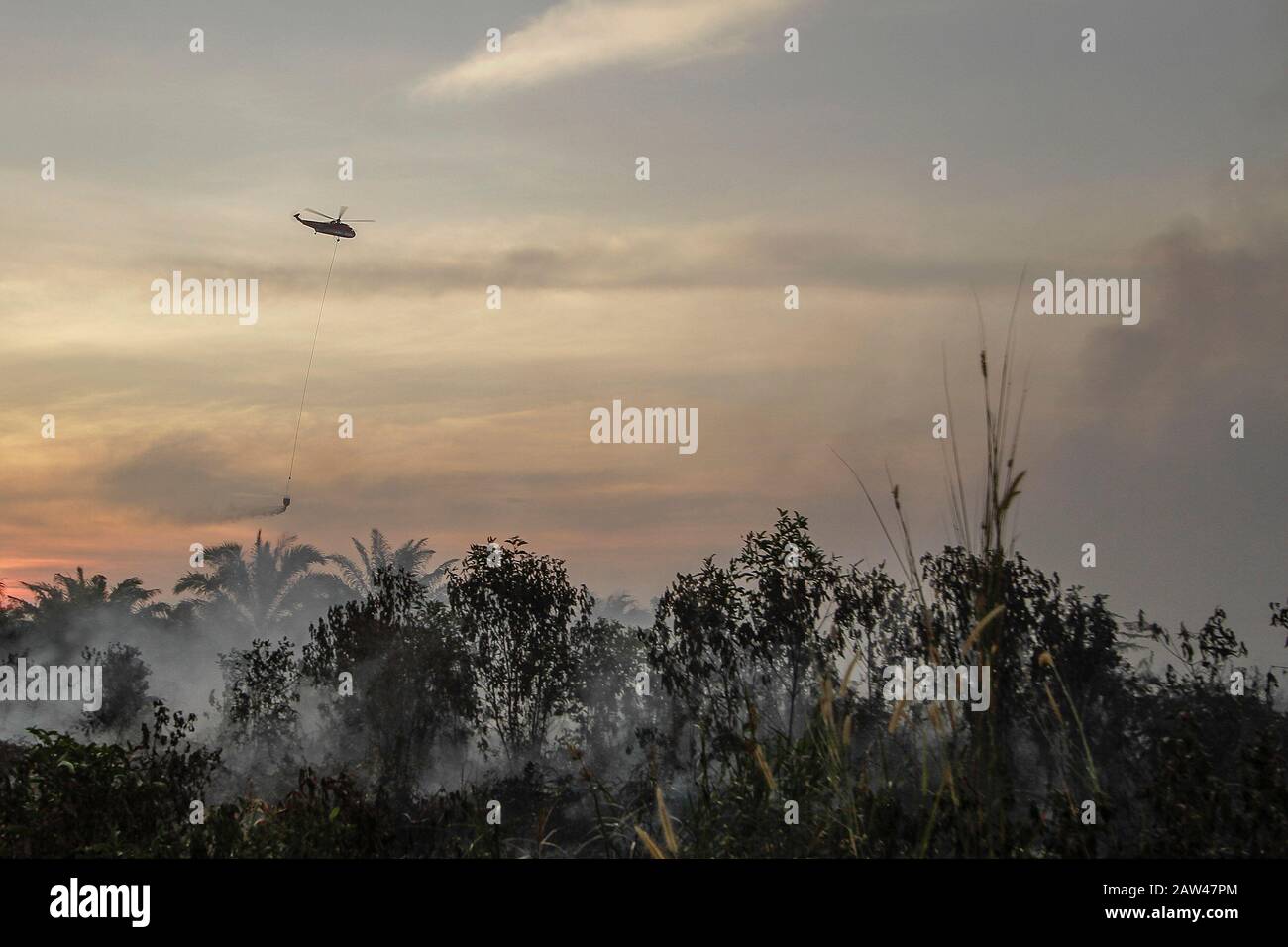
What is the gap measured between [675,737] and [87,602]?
14.2m

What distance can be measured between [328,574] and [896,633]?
14.8 m

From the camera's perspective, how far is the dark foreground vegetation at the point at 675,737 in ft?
20.0

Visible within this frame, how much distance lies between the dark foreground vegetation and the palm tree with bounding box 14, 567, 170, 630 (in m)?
4.33

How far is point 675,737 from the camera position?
420 inches

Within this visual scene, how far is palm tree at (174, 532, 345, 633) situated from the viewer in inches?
891

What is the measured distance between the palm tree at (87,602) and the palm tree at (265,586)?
2.85 feet

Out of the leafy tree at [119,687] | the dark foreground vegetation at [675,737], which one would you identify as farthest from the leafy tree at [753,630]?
the leafy tree at [119,687]

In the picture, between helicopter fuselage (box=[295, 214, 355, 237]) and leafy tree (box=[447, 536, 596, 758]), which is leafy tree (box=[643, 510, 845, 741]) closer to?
leafy tree (box=[447, 536, 596, 758])

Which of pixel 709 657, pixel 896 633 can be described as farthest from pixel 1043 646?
pixel 709 657

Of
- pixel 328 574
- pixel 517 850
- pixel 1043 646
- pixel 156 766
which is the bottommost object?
pixel 517 850

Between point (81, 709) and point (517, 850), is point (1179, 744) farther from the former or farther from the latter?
point (81, 709)

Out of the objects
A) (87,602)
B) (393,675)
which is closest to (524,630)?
(393,675)

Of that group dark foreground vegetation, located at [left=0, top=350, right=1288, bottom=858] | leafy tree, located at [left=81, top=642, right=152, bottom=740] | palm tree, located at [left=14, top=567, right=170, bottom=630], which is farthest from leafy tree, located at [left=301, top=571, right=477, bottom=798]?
palm tree, located at [left=14, top=567, right=170, bottom=630]
